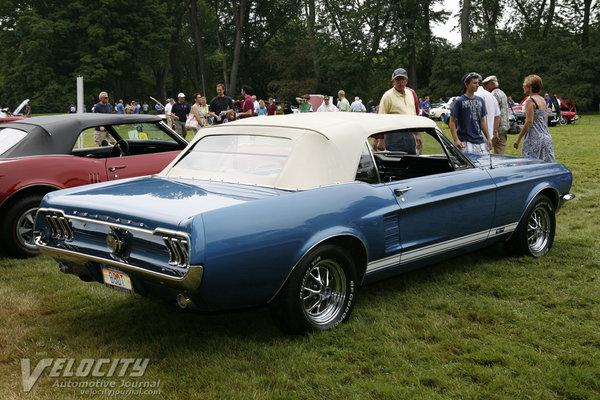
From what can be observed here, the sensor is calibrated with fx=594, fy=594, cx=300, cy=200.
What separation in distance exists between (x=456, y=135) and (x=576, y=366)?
423 centimetres

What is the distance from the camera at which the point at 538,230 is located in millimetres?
5719

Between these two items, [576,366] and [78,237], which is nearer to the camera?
[576,366]

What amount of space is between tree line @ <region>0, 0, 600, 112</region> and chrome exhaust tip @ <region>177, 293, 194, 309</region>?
41.9 meters

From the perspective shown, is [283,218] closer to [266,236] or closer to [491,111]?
[266,236]

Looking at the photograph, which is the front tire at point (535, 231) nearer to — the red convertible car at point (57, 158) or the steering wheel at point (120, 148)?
the red convertible car at point (57, 158)

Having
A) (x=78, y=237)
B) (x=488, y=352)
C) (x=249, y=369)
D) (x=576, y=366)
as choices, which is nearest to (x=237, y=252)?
(x=249, y=369)

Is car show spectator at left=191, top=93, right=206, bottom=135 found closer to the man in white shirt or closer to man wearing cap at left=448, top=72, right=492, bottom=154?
the man in white shirt

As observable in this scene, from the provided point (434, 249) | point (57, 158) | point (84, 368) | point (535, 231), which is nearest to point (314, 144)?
point (434, 249)

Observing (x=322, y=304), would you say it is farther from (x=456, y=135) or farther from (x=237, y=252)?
(x=456, y=135)

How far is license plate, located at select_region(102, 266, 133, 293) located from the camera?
3.55 metres

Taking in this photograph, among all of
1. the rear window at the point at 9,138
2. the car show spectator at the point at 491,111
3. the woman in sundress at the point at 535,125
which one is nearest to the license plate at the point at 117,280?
the rear window at the point at 9,138

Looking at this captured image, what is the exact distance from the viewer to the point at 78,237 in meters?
3.80

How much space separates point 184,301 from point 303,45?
50.3 meters

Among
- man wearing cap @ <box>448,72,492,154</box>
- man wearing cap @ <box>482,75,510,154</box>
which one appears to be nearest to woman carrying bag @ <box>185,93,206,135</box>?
man wearing cap @ <box>482,75,510,154</box>
